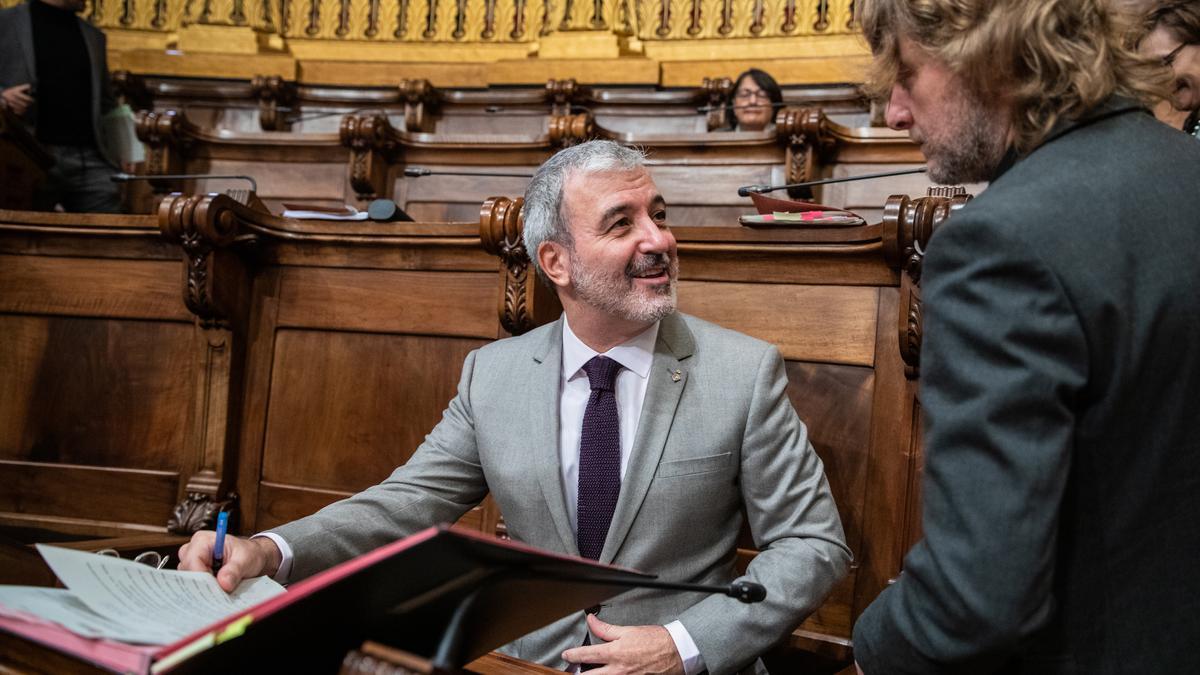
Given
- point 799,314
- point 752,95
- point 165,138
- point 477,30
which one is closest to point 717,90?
point 752,95

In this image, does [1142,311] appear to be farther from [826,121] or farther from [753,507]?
[826,121]

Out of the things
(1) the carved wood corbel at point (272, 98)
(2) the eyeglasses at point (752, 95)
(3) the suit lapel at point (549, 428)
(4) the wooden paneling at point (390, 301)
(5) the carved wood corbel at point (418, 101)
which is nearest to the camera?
(3) the suit lapel at point (549, 428)

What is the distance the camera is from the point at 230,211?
187 centimetres

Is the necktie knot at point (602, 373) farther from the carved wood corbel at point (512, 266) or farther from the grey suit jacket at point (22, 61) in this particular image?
the grey suit jacket at point (22, 61)

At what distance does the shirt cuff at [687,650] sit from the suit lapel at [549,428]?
21 centimetres

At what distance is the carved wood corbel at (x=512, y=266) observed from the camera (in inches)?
66.7

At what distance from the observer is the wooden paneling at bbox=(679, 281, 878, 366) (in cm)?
155

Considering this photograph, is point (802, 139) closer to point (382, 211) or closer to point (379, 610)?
point (382, 211)

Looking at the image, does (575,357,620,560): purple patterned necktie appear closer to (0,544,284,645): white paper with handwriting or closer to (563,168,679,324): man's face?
(563,168,679,324): man's face

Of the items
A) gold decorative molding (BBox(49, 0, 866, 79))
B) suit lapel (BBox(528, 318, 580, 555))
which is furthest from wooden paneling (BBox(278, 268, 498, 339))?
gold decorative molding (BBox(49, 0, 866, 79))

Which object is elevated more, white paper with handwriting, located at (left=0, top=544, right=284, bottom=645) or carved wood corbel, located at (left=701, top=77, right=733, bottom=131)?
carved wood corbel, located at (left=701, top=77, right=733, bottom=131)

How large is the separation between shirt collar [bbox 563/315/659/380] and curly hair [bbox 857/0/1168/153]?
0.69 m

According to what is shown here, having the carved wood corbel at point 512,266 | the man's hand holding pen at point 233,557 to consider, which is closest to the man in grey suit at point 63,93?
the carved wood corbel at point 512,266

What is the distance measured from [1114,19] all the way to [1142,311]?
10.5 inches
